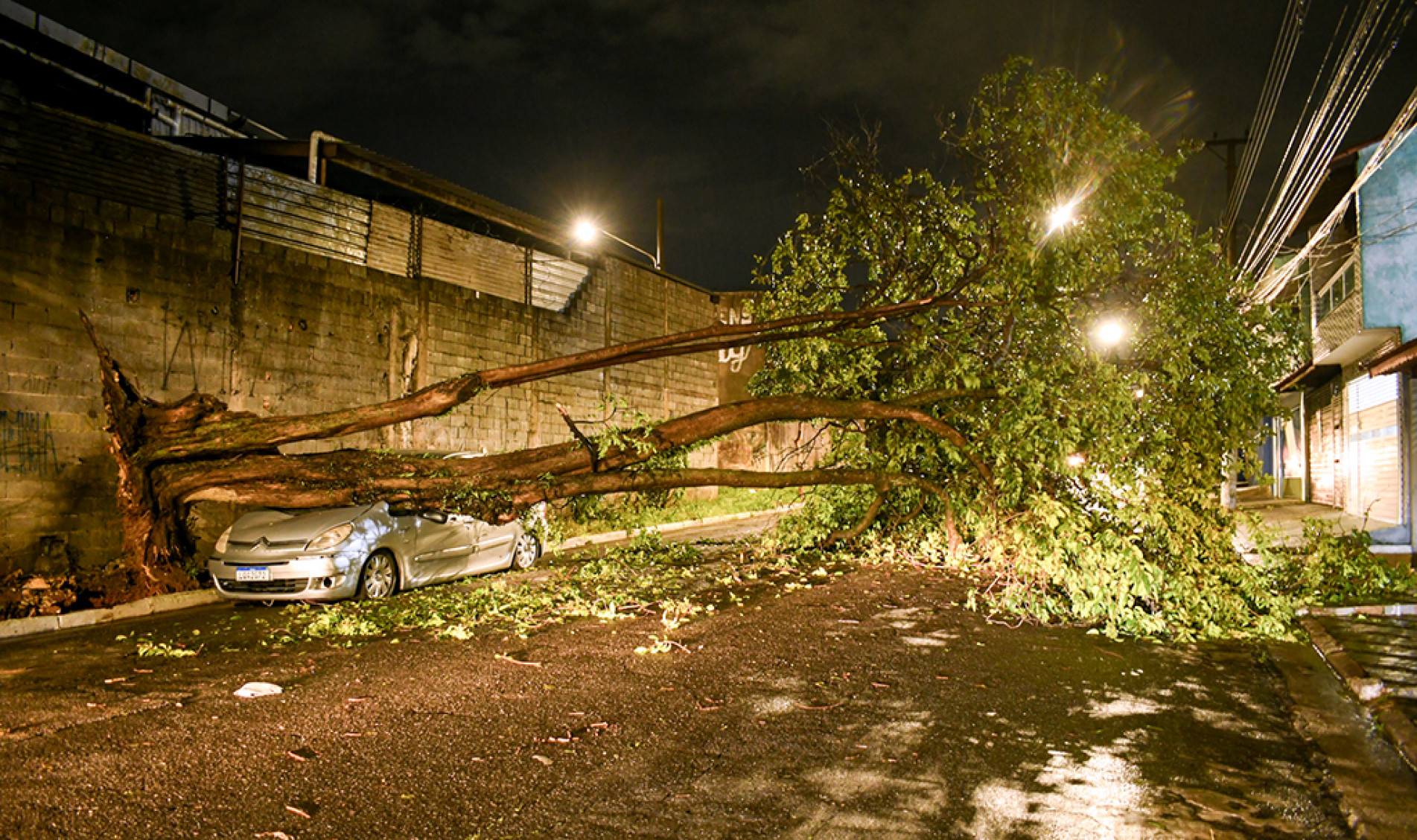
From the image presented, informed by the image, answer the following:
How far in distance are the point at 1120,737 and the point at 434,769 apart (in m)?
3.85

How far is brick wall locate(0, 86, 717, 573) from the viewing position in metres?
9.43

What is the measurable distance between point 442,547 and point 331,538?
1.50m

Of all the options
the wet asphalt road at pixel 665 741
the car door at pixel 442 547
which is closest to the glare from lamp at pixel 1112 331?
the wet asphalt road at pixel 665 741

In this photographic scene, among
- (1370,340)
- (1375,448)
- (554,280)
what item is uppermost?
(554,280)

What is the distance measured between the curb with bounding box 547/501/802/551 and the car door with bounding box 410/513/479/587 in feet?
A: 7.34

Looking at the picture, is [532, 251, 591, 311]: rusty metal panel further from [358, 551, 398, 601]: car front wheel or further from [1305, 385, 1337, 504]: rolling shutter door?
[1305, 385, 1337, 504]: rolling shutter door

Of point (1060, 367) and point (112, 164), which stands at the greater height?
point (112, 164)

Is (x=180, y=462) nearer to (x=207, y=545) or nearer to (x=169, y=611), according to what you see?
(x=169, y=611)

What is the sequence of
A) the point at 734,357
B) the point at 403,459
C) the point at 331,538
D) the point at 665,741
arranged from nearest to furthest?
the point at 665,741 → the point at 331,538 → the point at 403,459 → the point at 734,357

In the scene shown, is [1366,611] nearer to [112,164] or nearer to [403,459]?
[403,459]

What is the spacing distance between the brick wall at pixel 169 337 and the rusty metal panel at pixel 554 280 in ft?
3.75

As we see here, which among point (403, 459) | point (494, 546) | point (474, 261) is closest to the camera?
point (403, 459)

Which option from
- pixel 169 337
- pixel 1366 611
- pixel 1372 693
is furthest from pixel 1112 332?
pixel 169 337

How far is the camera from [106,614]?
846cm
